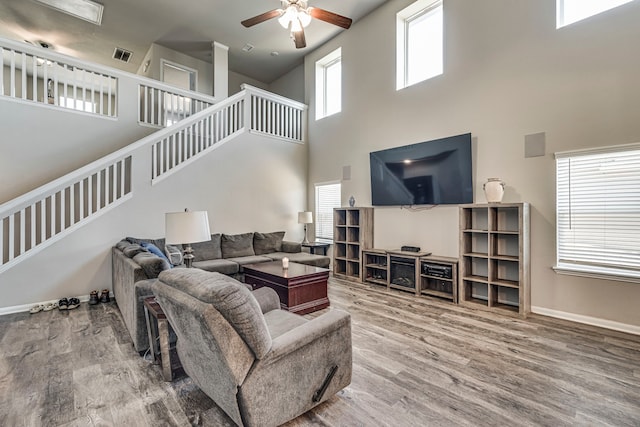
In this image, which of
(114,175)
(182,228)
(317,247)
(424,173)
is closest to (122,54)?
(114,175)

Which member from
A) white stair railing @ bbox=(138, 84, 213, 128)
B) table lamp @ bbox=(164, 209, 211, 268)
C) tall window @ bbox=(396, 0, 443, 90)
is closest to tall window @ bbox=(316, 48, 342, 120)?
tall window @ bbox=(396, 0, 443, 90)

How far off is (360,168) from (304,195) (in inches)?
71.1

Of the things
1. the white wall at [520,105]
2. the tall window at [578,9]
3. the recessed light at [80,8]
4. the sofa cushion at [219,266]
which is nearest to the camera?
the white wall at [520,105]

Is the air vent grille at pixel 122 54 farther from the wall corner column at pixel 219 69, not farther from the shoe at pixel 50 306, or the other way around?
the shoe at pixel 50 306

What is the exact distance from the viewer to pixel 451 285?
171 inches

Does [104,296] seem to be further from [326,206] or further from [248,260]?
[326,206]

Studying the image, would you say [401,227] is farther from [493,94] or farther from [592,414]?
[592,414]

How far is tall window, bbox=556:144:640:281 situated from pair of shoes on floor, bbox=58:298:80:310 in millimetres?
6092

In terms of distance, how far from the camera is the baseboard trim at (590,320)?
3.10 metres

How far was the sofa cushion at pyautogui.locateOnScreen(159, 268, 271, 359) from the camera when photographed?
1456mm

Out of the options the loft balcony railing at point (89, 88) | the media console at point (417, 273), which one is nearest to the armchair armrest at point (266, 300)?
the media console at point (417, 273)

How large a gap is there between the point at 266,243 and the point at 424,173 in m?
3.21

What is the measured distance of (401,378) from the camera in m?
2.28

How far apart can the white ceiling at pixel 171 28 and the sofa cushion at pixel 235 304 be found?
5623mm
